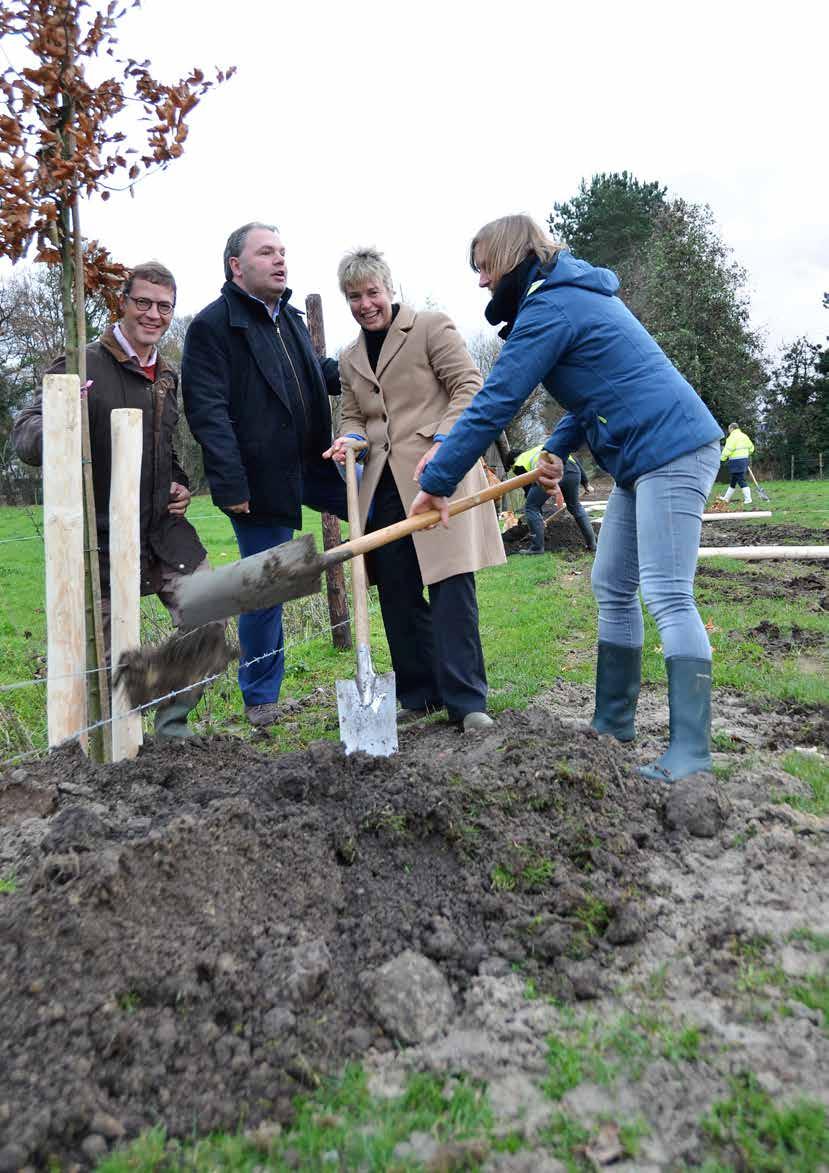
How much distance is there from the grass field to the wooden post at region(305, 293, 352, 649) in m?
0.18

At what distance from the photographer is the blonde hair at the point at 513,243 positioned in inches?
137

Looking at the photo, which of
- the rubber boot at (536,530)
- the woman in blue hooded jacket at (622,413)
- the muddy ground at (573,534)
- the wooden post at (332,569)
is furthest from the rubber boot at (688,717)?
the muddy ground at (573,534)

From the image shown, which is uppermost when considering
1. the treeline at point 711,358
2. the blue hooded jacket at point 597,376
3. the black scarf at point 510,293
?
the treeline at point 711,358

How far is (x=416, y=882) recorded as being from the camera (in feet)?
8.73

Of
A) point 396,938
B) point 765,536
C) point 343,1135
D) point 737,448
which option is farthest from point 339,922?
point 737,448

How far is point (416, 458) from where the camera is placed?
A: 14.1 feet

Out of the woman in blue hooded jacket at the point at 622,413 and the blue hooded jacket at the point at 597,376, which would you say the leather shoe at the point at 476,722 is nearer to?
the woman in blue hooded jacket at the point at 622,413

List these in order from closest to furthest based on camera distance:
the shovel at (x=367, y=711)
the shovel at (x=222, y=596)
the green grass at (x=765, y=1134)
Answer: the green grass at (x=765, y=1134) → the shovel at (x=222, y=596) → the shovel at (x=367, y=711)

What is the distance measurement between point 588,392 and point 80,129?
6.93 ft

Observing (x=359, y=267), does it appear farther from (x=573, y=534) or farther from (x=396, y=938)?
Result: (x=573, y=534)

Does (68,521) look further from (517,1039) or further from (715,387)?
(715,387)

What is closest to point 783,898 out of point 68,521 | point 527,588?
point 68,521

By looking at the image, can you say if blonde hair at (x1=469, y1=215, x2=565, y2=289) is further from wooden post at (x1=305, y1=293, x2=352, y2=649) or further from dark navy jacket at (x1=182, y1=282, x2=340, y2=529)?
wooden post at (x1=305, y1=293, x2=352, y2=649)

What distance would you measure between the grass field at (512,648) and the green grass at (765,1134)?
2.91 metres
